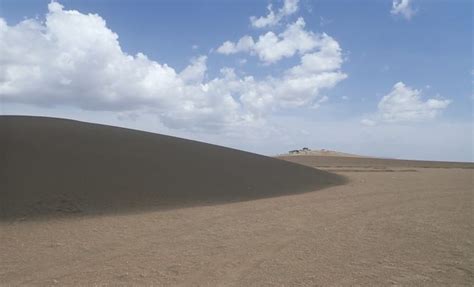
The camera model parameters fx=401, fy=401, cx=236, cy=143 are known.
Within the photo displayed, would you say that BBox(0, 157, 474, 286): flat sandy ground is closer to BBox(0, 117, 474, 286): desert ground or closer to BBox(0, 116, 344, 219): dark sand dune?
BBox(0, 117, 474, 286): desert ground

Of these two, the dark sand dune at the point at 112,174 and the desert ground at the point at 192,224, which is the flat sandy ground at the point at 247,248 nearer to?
the desert ground at the point at 192,224

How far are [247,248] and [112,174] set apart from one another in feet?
35.6

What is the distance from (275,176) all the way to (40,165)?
1378 cm

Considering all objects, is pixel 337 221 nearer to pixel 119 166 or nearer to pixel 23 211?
pixel 23 211

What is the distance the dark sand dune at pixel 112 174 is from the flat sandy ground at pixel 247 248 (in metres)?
1.90

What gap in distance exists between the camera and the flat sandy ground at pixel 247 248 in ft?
22.9

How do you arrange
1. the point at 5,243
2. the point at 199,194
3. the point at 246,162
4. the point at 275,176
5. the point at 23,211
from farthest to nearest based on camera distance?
the point at 246,162 < the point at 275,176 < the point at 199,194 < the point at 23,211 < the point at 5,243

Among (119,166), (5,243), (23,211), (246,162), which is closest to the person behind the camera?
(5,243)

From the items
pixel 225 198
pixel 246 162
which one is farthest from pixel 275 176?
pixel 225 198

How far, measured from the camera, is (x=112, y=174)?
59.2ft

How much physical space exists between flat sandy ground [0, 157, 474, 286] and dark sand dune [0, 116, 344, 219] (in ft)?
6.23

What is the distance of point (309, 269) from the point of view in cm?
741

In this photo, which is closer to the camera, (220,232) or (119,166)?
(220,232)

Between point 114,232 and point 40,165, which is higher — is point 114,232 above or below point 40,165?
below
